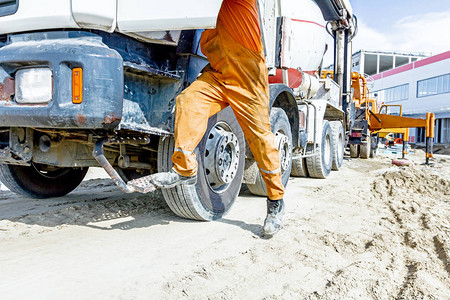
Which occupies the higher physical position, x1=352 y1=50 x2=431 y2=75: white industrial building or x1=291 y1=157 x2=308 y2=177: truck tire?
x1=352 y1=50 x2=431 y2=75: white industrial building

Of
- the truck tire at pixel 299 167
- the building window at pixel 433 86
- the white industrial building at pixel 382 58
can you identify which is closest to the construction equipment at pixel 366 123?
the truck tire at pixel 299 167

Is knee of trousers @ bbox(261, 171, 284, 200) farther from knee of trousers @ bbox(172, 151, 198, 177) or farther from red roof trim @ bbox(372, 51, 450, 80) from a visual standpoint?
red roof trim @ bbox(372, 51, 450, 80)

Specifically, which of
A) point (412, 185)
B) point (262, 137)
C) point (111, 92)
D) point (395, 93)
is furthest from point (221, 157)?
point (395, 93)

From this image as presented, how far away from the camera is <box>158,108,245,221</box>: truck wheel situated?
2773 mm

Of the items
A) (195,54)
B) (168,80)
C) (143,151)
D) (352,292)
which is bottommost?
(352,292)

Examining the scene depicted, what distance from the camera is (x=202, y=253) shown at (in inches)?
93.0

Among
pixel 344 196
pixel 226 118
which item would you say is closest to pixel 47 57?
pixel 226 118

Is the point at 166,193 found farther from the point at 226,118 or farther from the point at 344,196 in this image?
Answer: the point at 344,196

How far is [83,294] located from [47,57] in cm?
132

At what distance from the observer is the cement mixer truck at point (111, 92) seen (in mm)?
2082

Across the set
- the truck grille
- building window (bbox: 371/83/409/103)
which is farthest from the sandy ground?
building window (bbox: 371/83/409/103)

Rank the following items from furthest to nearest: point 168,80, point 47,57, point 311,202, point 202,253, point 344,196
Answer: point 344,196 < point 311,202 < point 168,80 < point 202,253 < point 47,57

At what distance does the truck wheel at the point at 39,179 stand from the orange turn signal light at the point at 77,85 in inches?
64.0

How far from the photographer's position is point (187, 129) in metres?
2.45
